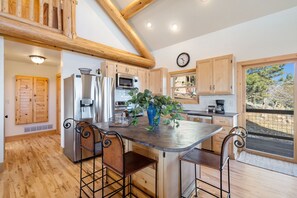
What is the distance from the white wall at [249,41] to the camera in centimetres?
285

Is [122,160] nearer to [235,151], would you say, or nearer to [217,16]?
[235,151]

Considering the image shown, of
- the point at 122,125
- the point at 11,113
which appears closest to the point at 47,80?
the point at 11,113

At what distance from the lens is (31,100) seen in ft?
16.4

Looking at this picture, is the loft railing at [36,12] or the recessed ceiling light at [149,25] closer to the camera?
the loft railing at [36,12]

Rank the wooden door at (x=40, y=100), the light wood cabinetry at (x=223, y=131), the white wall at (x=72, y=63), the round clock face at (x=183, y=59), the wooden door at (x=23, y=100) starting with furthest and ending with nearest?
the wooden door at (x=40, y=100)
the wooden door at (x=23, y=100)
the round clock face at (x=183, y=59)
the white wall at (x=72, y=63)
the light wood cabinetry at (x=223, y=131)

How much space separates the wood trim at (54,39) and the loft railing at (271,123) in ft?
11.6

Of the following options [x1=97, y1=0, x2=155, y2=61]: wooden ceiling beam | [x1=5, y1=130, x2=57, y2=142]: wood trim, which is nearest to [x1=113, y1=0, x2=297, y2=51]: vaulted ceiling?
[x1=97, y1=0, x2=155, y2=61]: wooden ceiling beam

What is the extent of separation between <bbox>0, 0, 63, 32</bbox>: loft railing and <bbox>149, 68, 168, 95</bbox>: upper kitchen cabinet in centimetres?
278

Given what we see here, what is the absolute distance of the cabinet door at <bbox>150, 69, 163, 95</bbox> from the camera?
464 centimetres

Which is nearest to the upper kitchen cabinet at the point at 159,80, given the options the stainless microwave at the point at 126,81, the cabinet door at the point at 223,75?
the stainless microwave at the point at 126,81

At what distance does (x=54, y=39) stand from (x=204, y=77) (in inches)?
136

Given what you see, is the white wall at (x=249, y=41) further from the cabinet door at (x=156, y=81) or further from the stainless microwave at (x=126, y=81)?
the stainless microwave at (x=126, y=81)

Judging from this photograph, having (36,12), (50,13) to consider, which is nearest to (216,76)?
(50,13)

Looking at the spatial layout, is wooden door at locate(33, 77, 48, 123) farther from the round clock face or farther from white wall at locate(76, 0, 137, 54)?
the round clock face
